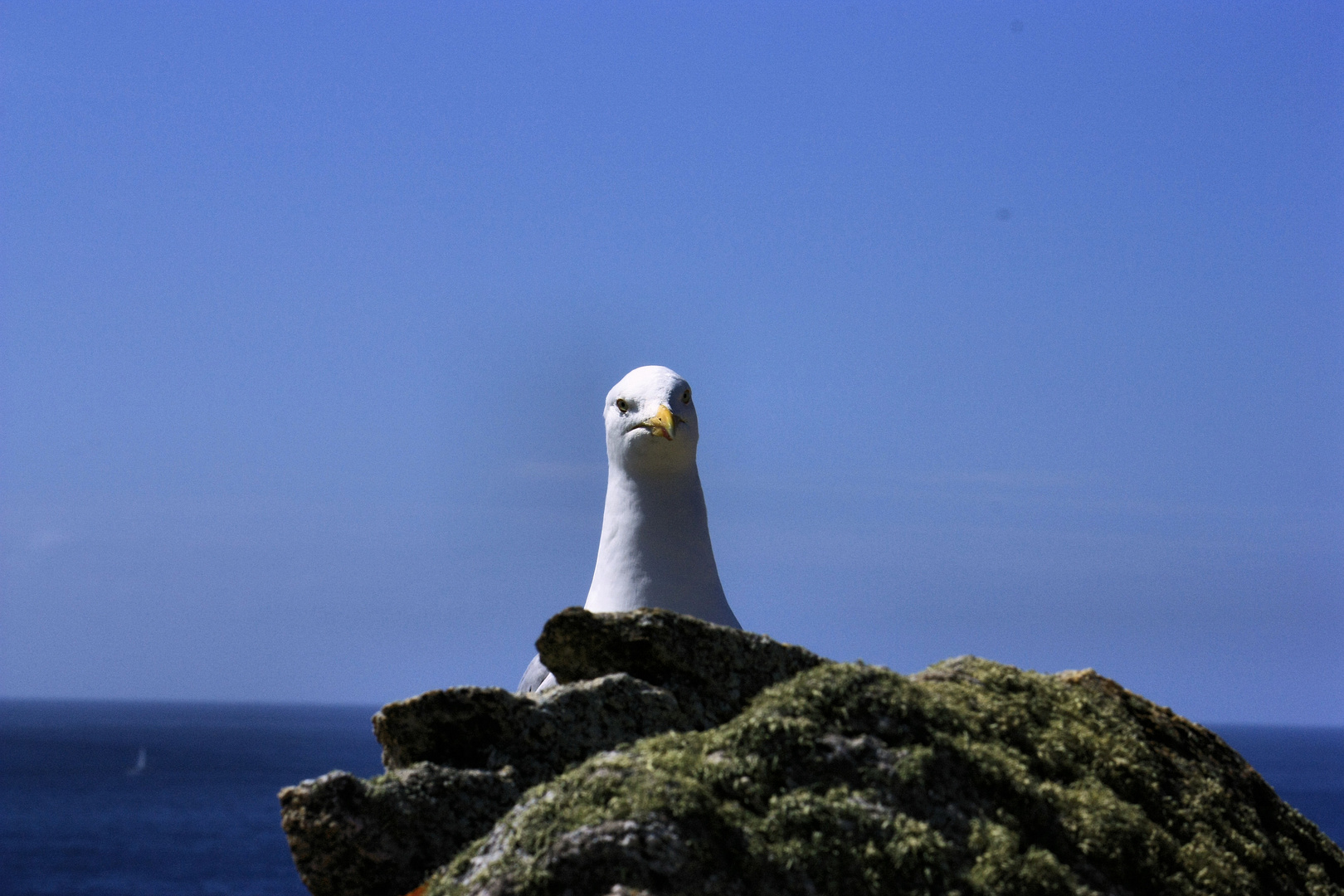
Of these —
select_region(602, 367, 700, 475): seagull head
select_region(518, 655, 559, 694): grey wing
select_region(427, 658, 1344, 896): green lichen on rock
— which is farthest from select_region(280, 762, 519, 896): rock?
select_region(602, 367, 700, 475): seagull head

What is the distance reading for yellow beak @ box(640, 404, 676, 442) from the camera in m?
10.4

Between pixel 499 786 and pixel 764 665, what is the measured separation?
1.19 meters

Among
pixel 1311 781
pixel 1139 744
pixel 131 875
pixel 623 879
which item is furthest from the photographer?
pixel 1311 781

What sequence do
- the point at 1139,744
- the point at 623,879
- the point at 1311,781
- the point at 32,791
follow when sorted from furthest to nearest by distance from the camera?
1. the point at 1311,781
2. the point at 32,791
3. the point at 1139,744
4. the point at 623,879

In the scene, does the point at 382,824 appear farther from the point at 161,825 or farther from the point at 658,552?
the point at 161,825

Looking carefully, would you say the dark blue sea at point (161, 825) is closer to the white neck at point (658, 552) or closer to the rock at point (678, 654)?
the white neck at point (658, 552)

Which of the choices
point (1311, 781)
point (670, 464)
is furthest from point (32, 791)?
point (670, 464)

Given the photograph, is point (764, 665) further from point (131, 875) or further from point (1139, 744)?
point (131, 875)

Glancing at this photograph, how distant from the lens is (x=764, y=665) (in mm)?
6043

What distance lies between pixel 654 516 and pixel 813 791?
5.52 m

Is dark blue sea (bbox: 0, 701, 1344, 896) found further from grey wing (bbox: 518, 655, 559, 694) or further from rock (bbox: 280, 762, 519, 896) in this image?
rock (bbox: 280, 762, 519, 896)

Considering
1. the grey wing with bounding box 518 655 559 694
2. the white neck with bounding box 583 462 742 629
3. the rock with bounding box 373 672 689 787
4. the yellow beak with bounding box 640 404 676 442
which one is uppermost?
the yellow beak with bounding box 640 404 676 442

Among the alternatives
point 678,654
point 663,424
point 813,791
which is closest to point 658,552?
point 663,424

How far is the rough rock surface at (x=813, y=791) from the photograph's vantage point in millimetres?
4719
